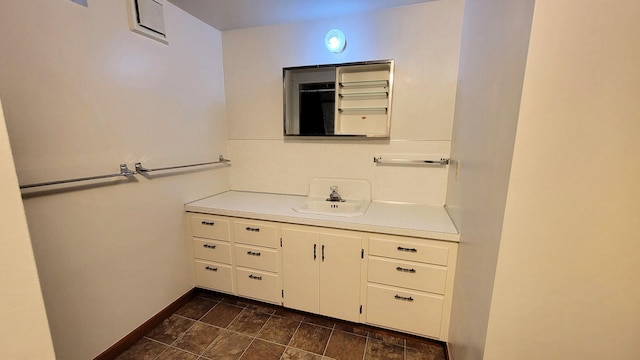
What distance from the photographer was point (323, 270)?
1.73m

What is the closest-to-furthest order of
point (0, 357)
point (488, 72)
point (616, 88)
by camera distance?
point (0, 357)
point (616, 88)
point (488, 72)

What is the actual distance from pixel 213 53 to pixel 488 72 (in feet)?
7.15

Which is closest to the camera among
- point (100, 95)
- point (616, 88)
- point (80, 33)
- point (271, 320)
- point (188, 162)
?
point (616, 88)

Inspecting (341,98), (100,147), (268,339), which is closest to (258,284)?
(268,339)

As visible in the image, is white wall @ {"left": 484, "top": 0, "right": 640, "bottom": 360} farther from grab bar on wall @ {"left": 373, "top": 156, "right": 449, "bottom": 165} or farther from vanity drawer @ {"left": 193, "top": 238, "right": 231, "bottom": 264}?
vanity drawer @ {"left": 193, "top": 238, "right": 231, "bottom": 264}

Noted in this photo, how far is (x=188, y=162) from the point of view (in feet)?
6.59

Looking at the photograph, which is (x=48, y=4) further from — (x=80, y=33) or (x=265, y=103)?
(x=265, y=103)

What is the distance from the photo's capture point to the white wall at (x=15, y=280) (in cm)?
54

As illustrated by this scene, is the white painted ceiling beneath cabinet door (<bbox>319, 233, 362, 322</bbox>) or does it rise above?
above

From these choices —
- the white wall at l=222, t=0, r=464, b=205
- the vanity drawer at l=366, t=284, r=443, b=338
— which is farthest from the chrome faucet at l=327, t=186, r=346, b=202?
the vanity drawer at l=366, t=284, r=443, b=338

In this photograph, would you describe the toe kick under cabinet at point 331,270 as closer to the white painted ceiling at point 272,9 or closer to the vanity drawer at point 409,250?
the vanity drawer at point 409,250

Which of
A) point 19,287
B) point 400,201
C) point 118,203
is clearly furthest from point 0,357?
point 400,201

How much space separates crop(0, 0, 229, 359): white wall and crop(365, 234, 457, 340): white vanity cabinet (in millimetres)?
1550

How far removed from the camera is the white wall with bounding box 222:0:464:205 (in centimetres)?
182
